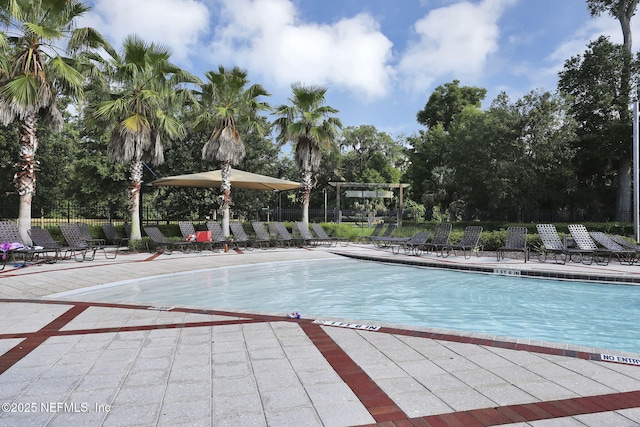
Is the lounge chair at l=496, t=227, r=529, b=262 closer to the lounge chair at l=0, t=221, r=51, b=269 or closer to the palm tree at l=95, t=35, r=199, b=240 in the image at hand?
the palm tree at l=95, t=35, r=199, b=240

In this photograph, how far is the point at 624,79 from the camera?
21125 millimetres

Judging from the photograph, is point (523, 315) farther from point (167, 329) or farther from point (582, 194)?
point (582, 194)

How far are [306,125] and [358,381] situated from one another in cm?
1587

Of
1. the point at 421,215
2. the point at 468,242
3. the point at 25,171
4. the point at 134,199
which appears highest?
the point at 25,171

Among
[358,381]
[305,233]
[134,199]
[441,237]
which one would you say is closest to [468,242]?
[441,237]

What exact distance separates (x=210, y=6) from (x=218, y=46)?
4.42ft

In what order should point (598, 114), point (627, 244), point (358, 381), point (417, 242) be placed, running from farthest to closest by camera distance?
point (598, 114) < point (417, 242) < point (627, 244) < point (358, 381)

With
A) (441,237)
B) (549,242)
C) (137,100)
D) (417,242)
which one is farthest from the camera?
(137,100)

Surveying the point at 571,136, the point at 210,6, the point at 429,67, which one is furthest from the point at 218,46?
the point at 571,136

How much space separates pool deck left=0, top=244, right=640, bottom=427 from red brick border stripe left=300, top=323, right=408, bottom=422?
1cm

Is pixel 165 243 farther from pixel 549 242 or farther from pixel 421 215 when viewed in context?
pixel 421 215

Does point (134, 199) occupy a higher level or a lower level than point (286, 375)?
higher

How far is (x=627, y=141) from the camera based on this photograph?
2036 centimetres

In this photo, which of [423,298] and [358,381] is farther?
[423,298]
